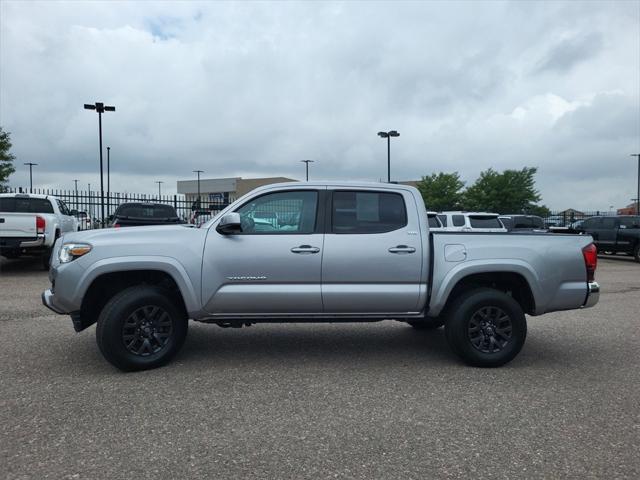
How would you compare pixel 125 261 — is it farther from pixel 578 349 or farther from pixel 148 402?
pixel 578 349

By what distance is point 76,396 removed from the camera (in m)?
4.49

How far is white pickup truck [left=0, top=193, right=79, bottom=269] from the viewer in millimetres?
12750

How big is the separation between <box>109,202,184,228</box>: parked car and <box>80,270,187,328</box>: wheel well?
905 cm

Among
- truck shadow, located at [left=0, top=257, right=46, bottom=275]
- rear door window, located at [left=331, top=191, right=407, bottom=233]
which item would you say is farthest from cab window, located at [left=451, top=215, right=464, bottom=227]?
rear door window, located at [left=331, top=191, right=407, bottom=233]

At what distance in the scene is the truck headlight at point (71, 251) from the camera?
5.09 meters

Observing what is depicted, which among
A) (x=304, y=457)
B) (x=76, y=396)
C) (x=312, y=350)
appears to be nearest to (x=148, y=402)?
(x=76, y=396)

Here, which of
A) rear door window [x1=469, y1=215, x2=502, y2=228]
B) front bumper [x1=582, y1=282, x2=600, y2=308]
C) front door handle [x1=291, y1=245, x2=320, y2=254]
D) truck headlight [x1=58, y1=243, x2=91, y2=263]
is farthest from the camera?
rear door window [x1=469, y1=215, x2=502, y2=228]

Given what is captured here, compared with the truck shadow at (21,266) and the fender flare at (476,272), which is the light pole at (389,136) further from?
the fender flare at (476,272)

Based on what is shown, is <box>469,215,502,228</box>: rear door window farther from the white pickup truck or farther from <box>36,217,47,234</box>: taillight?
<box>36,217,47,234</box>: taillight

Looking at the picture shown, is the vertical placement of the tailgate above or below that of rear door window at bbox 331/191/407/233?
below

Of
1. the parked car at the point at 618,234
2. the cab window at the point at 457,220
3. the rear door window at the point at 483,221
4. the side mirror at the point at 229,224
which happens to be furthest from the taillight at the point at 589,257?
the parked car at the point at 618,234

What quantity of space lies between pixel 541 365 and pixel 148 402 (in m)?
3.89

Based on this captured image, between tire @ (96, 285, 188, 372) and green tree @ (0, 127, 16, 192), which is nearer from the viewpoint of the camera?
tire @ (96, 285, 188, 372)

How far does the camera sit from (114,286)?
548 cm
